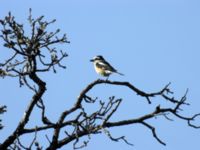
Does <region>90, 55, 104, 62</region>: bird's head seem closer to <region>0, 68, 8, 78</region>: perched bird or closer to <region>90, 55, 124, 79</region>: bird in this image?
<region>90, 55, 124, 79</region>: bird

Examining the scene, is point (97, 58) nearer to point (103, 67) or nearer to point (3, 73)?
point (103, 67)

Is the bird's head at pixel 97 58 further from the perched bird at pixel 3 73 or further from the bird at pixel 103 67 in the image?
the perched bird at pixel 3 73

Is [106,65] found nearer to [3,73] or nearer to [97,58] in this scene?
[97,58]

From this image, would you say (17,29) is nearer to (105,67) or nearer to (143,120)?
(143,120)

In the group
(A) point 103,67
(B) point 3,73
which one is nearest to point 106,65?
(A) point 103,67

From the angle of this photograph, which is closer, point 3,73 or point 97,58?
point 3,73

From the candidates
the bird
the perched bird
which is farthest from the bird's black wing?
the perched bird

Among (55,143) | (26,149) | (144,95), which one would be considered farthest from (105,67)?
(26,149)

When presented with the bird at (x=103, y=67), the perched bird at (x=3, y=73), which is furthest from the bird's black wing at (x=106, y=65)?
the perched bird at (x=3, y=73)

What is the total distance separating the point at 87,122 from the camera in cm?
1144

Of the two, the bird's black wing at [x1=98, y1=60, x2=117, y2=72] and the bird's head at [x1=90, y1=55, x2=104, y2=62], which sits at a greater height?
the bird's head at [x1=90, y1=55, x2=104, y2=62]

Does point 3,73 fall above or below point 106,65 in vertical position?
below

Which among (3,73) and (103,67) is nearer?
(3,73)

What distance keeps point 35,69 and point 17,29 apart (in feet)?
3.80
